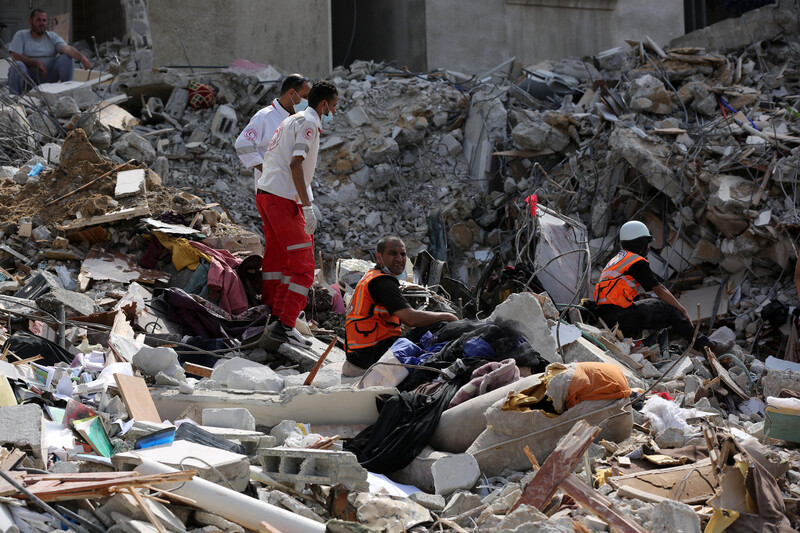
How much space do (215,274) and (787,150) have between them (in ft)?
20.0

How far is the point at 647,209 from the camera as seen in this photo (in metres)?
9.50

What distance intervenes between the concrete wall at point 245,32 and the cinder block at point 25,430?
28.7ft

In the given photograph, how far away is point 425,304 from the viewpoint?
6516 millimetres

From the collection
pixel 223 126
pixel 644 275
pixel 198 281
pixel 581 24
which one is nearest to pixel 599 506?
pixel 644 275

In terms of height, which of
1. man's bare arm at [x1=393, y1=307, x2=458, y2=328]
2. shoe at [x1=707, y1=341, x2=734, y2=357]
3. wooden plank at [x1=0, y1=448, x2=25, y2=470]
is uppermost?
wooden plank at [x1=0, y1=448, x2=25, y2=470]

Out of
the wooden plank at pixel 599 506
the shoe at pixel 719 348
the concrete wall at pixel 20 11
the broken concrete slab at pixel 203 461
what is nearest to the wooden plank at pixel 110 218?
the broken concrete slab at pixel 203 461

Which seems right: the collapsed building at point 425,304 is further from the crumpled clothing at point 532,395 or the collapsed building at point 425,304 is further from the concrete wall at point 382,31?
the concrete wall at point 382,31

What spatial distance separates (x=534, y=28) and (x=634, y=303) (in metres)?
8.26

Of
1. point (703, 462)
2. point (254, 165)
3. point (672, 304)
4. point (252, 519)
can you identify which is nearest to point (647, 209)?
point (672, 304)


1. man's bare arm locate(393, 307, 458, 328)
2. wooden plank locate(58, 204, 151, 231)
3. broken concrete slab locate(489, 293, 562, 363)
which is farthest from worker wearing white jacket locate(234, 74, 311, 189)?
broken concrete slab locate(489, 293, 562, 363)

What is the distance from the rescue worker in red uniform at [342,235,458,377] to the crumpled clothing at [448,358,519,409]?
28.6 inches

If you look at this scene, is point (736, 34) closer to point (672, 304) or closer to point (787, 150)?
point (787, 150)

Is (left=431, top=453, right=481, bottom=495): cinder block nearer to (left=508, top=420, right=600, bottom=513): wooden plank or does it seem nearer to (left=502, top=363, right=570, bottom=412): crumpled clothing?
(left=502, top=363, right=570, bottom=412): crumpled clothing

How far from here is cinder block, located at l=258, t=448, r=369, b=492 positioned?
133 inches
